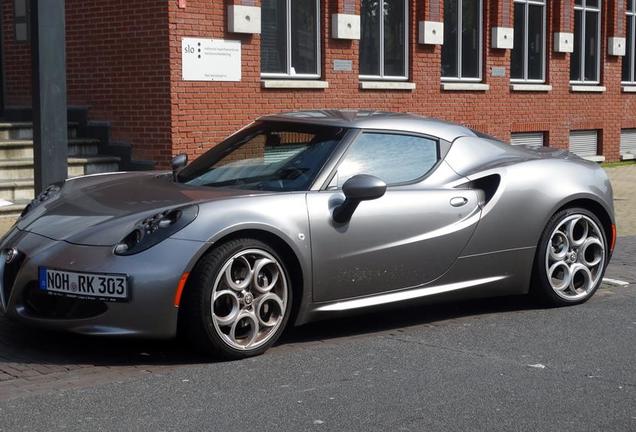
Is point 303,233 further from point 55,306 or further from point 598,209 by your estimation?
point 598,209

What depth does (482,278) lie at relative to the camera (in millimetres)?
7348

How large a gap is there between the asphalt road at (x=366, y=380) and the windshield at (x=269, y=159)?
3.24 ft

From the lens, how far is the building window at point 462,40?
18594 mm

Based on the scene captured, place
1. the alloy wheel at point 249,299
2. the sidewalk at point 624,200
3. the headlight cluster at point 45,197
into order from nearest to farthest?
the alloy wheel at point 249,299, the headlight cluster at point 45,197, the sidewalk at point 624,200

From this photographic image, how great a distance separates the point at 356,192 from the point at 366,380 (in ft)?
4.18

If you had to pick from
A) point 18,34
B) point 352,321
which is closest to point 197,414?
point 352,321

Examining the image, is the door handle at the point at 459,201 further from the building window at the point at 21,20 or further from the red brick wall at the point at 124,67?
the building window at the point at 21,20

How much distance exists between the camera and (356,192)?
656 cm

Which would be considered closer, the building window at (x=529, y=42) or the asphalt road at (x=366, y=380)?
the asphalt road at (x=366, y=380)

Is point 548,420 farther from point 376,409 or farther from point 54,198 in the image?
point 54,198

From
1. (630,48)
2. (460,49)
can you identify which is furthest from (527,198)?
(630,48)

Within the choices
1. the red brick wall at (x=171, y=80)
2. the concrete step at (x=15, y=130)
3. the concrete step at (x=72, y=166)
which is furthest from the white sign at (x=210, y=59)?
the concrete step at (x=15, y=130)

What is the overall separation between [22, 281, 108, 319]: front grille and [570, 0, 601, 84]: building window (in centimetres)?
1697

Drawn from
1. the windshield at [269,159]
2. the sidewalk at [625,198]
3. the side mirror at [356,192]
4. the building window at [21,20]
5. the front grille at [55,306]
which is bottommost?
the sidewalk at [625,198]
